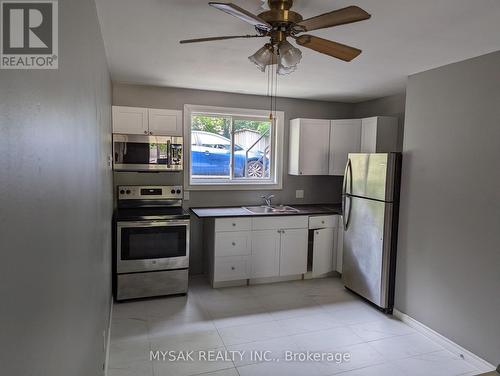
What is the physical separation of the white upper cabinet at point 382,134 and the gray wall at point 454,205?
0.87 meters

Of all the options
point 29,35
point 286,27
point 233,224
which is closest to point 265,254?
point 233,224

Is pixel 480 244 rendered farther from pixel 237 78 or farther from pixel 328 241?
pixel 237 78

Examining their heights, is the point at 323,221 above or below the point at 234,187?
below

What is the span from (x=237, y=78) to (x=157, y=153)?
1.22 metres

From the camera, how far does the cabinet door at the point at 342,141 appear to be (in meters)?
4.61

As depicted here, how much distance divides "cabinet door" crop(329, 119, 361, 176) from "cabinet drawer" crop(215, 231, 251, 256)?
1.54 m

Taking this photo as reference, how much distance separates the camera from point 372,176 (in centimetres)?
357

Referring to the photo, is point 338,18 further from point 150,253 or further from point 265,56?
point 150,253

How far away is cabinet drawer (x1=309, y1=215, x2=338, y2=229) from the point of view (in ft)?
14.4

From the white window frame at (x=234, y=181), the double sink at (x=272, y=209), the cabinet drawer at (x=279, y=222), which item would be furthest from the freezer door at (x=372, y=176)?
the white window frame at (x=234, y=181)

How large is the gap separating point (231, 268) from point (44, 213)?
3455 millimetres

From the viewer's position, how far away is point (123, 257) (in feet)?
11.7

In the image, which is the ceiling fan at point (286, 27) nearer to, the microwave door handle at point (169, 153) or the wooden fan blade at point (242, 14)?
the wooden fan blade at point (242, 14)

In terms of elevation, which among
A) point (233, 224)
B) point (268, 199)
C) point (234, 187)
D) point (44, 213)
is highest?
point (44, 213)
